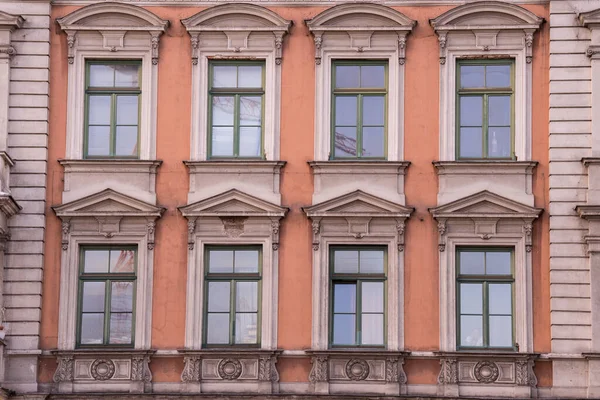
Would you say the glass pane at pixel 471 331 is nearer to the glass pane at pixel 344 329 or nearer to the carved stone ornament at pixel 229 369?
the glass pane at pixel 344 329

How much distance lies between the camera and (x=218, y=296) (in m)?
27.3

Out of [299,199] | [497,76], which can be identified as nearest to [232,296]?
[299,199]

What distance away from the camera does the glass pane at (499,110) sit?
2769cm

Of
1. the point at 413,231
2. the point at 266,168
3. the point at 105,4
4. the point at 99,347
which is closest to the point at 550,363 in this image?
the point at 413,231

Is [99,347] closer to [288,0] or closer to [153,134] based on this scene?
[153,134]

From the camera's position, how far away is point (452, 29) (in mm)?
27672

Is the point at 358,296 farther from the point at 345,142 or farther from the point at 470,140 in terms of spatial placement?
the point at 470,140

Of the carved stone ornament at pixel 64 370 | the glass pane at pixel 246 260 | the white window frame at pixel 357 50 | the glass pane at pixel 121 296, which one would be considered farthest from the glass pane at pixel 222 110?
the carved stone ornament at pixel 64 370

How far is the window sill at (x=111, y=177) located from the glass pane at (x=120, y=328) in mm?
2037

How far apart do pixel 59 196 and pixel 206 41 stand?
3697mm

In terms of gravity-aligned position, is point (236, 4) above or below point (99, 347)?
above

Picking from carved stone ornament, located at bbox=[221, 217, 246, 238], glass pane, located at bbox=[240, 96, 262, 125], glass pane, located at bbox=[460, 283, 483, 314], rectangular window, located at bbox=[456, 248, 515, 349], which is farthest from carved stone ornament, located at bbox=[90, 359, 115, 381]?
glass pane, located at bbox=[460, 283, 483, 314]

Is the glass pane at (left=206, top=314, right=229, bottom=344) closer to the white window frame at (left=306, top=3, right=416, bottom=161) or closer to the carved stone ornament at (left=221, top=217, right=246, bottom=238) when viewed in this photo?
the carved stone ornament at (left=221, top=217, right=246, bottom=238)

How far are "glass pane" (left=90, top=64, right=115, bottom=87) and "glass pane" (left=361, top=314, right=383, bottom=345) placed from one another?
6.04 m
